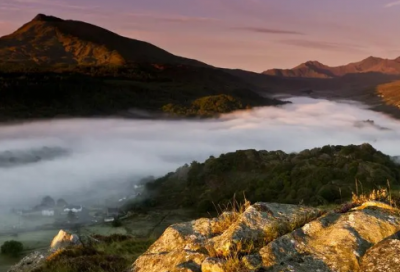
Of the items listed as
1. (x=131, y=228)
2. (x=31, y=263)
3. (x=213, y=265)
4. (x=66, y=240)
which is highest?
(x=213, y=265)

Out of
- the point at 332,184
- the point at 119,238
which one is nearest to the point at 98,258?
the point at 119,238

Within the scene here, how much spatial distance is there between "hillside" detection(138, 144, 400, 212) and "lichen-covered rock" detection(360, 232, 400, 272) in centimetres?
6576

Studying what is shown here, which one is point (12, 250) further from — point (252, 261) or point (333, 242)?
point (333, 242)

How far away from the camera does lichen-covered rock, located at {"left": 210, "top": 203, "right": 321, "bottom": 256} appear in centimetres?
920

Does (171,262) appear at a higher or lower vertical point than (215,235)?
lower

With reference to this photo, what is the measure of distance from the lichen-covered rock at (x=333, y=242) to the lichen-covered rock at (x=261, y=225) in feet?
1.90

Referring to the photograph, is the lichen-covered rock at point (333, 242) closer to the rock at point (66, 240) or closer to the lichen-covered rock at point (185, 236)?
the lichen-covered rock at point (185, 236)

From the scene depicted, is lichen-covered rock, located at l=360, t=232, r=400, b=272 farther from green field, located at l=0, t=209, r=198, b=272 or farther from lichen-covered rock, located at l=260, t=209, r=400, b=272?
green field, located at l=0, t=209, r=198, b=272

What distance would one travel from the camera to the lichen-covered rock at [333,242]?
812 cm

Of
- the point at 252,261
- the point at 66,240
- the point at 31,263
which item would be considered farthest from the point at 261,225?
the point at 66,240

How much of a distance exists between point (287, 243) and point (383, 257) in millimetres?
1938

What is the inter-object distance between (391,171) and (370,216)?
360 feet

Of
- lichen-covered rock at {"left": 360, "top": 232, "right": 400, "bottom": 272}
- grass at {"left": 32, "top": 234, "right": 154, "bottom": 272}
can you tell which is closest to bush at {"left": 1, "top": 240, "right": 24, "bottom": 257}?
grass at {"left": 32, "top": 234, "right": 154, "bottom": 272}

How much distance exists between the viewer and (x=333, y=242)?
28.4 feet
